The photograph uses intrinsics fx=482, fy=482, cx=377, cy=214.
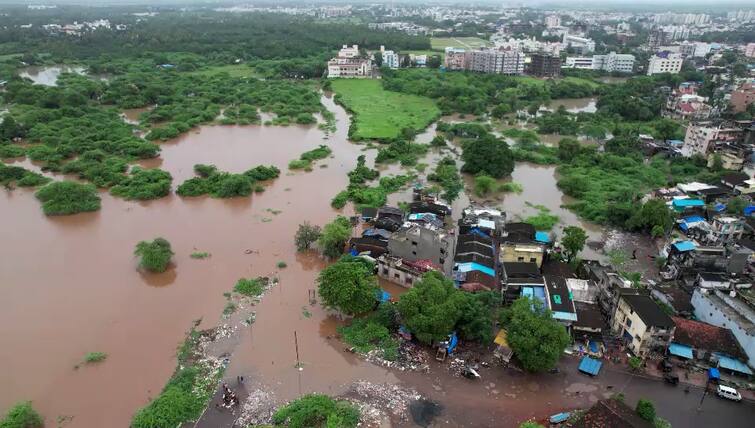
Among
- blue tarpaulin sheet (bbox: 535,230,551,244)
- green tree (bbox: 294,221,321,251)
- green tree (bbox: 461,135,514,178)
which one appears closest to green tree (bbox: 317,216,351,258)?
green tree (bbox: 294,221,321,251)

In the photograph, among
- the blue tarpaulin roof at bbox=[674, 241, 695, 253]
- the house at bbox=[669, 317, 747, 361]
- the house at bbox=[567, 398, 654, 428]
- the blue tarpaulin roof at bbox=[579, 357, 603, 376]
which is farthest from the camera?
the blue tarpaulin roof at bbox=[674, 241, 695, 253]

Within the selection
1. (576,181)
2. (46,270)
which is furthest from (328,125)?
(46,270)

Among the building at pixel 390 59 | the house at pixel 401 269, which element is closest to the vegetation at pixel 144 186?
the house at pixel 401 269

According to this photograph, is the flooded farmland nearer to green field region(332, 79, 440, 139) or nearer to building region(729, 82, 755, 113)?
green field region(332, 79, 440, 139)

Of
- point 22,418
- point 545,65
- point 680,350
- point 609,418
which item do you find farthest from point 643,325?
point 545,65

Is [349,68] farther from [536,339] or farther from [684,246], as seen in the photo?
[536,339]

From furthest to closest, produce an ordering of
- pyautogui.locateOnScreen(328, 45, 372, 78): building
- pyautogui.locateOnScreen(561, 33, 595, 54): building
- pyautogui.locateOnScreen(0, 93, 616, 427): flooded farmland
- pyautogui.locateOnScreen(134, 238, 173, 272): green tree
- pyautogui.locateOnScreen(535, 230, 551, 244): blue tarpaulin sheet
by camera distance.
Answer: pyautogui.locateOnScreen(561, 33, 595, 54): building
pyautogui.locateOnScreen(328, 45, 372, 78): building
pyautogui.locateOnScreen(535, 230, 551, 244): blue tarpaulin sheet
pyautogui.locateOnScreen(134, 238, 173, 272): green tree
pyautogui.locateOnScreen(0, 93, 616, 427): flooded farmland

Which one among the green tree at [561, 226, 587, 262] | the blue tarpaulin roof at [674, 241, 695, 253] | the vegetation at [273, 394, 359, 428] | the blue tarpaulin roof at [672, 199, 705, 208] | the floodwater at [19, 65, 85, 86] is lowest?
the vegetation at [273, 394, 359, 428]
